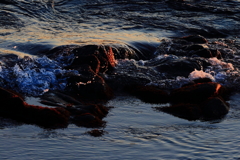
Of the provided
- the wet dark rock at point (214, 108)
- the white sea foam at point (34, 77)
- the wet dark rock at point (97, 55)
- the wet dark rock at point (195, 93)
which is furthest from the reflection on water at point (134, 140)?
the wet dark rock at point (97, 55)

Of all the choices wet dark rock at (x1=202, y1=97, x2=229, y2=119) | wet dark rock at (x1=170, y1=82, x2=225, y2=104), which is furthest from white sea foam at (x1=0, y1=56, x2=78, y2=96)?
wet dark rock at (x1=202, y1=97, x2=229, y2=119)

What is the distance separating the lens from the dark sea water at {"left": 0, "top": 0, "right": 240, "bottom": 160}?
218 inches

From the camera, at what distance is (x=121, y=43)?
11.8 meters

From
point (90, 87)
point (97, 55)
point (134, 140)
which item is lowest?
point (134, 140)

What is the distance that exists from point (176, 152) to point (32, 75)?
450 centimetres

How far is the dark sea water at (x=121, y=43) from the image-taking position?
555cm

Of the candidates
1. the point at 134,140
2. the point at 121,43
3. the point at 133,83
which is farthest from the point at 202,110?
the point at 121,43

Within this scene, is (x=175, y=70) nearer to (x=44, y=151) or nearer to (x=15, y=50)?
(x=15, y=50)

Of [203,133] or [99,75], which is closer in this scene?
[203,133]

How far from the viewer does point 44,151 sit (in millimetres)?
5363

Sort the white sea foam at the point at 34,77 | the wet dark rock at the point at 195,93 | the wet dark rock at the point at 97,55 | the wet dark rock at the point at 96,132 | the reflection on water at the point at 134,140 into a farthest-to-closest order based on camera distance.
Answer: the wet dark rock at the point at 97,55, the white sea foam at the point at 34,77, the wet dark rock at the point at 195,93, the wet dark rock at the point at 96,132, the reflection on water at the point at 134,140

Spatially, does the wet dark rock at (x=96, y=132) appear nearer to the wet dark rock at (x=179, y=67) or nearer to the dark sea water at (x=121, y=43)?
the dark sea water at (x=121, y=43)

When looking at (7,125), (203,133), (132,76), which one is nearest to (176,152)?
(203,133)

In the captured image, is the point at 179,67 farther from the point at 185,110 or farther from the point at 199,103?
the point at 185,110
